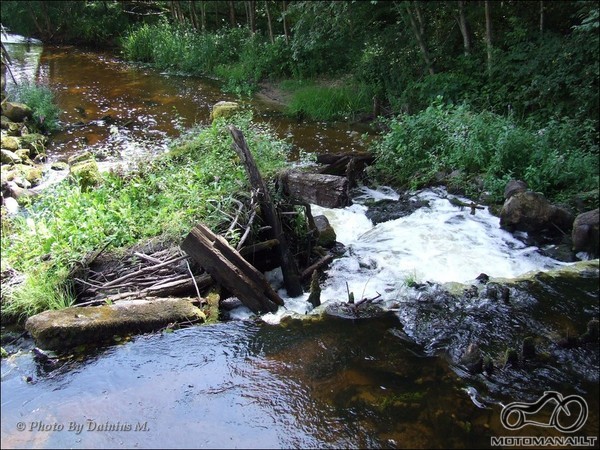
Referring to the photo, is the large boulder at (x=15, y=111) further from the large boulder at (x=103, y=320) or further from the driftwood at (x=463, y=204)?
the driftwood at (x=463, y=204)

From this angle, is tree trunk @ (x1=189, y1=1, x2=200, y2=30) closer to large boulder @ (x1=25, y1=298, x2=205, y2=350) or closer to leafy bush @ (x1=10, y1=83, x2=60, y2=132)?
leafy bush @ (x1=10, y1=83, x2=60, y2=132)

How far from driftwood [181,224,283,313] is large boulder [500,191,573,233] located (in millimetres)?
3959

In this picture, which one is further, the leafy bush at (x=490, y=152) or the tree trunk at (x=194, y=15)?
the tree trunk at (x=194, y=15)

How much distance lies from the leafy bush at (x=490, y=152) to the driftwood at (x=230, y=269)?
4443mm

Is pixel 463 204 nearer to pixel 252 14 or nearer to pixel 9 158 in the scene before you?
pixel 9 158

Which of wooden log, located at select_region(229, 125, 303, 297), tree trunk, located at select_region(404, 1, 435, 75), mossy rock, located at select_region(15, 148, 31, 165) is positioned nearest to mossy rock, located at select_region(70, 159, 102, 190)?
Answer: wooden log, located at select_region(229, 125, 303, 297)

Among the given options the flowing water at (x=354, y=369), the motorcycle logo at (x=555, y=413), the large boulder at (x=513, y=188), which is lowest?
the motorcycle logo at (x=555, y=413)

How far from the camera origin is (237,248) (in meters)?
5.75

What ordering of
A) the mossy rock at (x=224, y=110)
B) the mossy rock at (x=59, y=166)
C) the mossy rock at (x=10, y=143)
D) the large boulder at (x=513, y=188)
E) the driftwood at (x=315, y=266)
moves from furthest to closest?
the mossy rock at (x=224, y=110), the mossy rock at (x=10, y=143), the mossy rock at (x=59, y=166), the large boulder at (x=513, y=188), the driftwood at (x=315, y=266)

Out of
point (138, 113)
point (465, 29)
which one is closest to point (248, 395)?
point (465, 29)

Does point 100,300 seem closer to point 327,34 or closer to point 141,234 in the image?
point 141,234

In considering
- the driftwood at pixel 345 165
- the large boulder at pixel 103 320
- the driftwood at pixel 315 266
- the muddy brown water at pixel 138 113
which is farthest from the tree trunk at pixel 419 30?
the large boulder at pixel 103 320

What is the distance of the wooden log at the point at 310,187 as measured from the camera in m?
6.85

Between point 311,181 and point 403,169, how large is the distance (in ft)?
10.3
